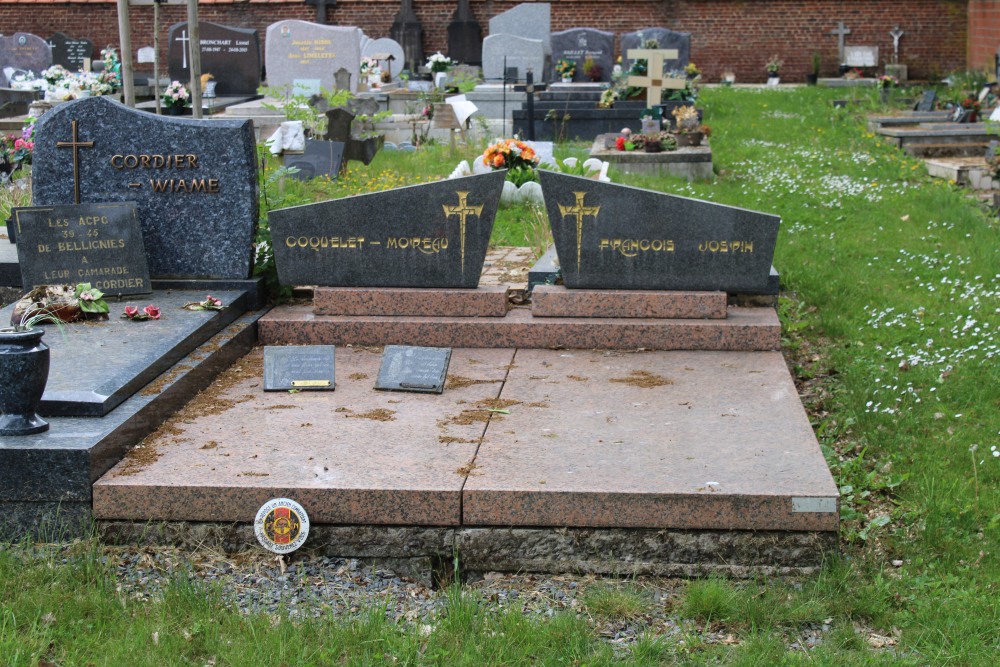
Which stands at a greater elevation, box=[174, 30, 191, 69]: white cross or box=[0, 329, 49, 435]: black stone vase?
box=[174, 30, 191, 69]: white cross

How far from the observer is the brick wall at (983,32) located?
77.4ft

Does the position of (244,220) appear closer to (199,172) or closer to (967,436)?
(199,172)

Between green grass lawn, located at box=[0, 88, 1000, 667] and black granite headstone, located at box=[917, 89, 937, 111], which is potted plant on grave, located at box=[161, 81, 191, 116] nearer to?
green grass lawn, located at box=[0, 88, 1000, 667]

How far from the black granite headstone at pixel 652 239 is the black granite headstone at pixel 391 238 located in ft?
1.50

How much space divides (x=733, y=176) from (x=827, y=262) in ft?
13.8

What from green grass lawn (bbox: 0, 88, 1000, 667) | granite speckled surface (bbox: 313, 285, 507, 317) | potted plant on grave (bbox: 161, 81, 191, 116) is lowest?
green grass lawn (bbox: 0, 88, 1000, 667)

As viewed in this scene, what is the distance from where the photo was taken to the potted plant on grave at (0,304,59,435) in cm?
438

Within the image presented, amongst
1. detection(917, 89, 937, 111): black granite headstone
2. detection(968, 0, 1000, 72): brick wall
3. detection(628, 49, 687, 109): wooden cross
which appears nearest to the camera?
detection(628, 49, 687, 109): wooden cross

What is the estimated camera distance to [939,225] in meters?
9.65

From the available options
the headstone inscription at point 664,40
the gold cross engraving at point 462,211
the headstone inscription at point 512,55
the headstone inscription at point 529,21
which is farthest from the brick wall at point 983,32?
the gold cross engraving at point 462,211

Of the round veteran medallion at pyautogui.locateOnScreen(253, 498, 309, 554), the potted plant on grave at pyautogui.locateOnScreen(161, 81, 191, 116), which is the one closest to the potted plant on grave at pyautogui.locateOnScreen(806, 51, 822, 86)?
the potted plant on grave at pyautogui.locateOnScreen(161, 81, 191, 116)

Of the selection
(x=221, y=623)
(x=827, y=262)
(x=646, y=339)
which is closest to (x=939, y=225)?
(x=827, y=262)

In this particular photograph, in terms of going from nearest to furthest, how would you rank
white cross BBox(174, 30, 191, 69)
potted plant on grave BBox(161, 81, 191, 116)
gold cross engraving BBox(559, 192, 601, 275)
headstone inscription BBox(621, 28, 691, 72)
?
1. gold cross engraving BBox(559, 192, 601, 275)
2. potted plant on grave BBox(161, 81, 191, 116)
3. white cross BBox(174, 30, 191, 69)
4. headstone inscription BBox(621, 28, 691, 72)

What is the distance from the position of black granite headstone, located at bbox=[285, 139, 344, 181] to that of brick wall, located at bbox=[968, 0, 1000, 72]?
16101 mm
